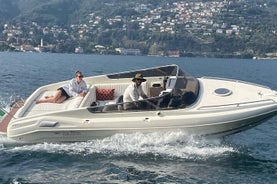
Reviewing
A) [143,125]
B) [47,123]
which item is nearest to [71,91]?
[47,123]

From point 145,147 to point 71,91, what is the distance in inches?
138

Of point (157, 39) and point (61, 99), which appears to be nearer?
point (61, 99)

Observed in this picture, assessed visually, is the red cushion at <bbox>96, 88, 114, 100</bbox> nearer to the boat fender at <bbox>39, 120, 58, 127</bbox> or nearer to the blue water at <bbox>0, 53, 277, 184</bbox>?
the blue water at <bbox>0, 53, 277, 184</bbox>

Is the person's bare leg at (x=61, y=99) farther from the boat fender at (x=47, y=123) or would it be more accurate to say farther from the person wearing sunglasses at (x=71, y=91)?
the boat fender at (x=47, y=123)

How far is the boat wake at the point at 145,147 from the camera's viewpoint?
13.0m

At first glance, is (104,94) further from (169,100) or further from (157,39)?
(157,39)

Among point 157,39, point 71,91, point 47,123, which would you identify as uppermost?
point 71,91

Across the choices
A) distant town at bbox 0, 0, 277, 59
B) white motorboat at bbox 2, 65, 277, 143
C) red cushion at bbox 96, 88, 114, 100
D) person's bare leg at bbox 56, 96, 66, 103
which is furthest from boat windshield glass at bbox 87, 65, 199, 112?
distant town at bbox 0, 0, 277, 59

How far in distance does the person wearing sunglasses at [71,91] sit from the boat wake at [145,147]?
2.02 m

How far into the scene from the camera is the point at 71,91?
15.2m

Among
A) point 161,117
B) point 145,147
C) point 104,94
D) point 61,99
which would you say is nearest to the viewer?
point 161,117

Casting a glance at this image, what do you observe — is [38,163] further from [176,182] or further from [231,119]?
[231,119]

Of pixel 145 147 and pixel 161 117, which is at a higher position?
pixel 161 117

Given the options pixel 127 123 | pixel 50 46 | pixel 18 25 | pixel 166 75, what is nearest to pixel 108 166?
pixel 127 123
